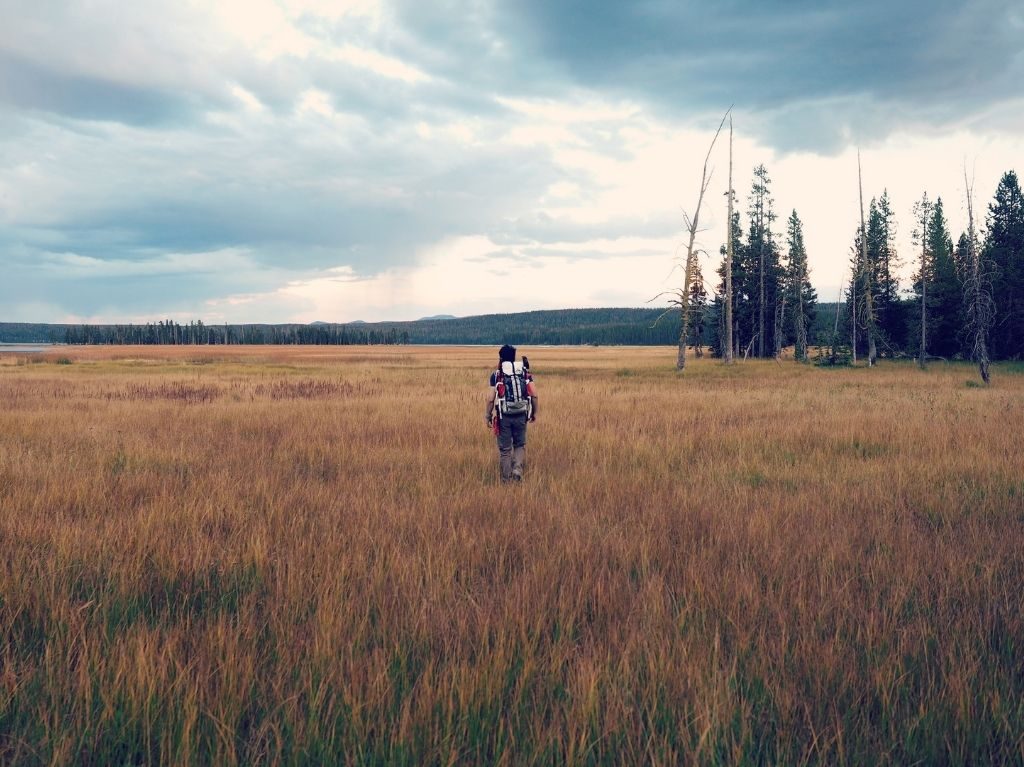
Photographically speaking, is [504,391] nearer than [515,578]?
No

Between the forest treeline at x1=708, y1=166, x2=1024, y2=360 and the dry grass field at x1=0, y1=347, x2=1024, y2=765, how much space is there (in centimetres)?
3319

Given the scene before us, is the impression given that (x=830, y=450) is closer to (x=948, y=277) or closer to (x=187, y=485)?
(x=187, y=485)

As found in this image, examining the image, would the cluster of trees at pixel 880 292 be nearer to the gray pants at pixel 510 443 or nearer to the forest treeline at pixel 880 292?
the forest treeline at pixel 880 292

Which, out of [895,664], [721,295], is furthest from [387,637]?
[721,295]

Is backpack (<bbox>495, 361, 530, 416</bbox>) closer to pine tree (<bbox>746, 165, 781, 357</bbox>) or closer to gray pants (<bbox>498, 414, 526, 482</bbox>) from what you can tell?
gray pants (<bbox>498, 414, 526, 482</bbox>)

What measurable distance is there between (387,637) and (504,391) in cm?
476

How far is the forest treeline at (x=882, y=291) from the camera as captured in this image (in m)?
41.5

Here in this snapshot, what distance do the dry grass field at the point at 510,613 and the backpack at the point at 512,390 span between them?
3.13 feet

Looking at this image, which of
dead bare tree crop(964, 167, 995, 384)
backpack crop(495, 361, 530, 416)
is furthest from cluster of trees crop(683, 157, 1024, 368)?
backpack crop(495, 361, 530, 416)

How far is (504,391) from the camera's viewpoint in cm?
786

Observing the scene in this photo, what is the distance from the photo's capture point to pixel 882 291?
184 feet

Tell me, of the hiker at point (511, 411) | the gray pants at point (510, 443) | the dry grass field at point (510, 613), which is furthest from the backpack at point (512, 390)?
the dry grass field at point (510, 613)

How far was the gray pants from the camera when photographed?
7.82 meters

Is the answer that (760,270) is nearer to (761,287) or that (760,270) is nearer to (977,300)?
(761,287)
